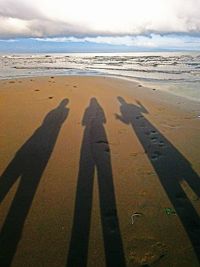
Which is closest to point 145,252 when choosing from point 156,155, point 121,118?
point 156,155

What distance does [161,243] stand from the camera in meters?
4.76

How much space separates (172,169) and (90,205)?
102 inches

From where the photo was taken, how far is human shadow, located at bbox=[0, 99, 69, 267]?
4730mm

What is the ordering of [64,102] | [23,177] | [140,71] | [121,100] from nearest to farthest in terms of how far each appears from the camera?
[23,177] < [64,102] < [121,100] < [140,71]

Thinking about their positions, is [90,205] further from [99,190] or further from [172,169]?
[172,169]

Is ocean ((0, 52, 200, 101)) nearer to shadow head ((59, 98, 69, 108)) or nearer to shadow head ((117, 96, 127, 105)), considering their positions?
shadow head ((117, 96, 127, 105))

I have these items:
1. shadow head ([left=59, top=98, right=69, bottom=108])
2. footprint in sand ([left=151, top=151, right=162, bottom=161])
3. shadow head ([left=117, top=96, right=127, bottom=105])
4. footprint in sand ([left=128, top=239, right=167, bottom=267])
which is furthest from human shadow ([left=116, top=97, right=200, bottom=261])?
shadow head ([left=59, top=98, right=69, bottom=108])

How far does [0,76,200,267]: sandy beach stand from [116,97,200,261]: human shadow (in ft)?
0.07

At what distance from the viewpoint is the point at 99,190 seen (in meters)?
6.27

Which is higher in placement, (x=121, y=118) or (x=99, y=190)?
(x=121, y=118)

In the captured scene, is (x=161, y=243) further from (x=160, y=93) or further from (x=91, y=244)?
(x=160, y=93)

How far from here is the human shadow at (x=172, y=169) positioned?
525 centimetres

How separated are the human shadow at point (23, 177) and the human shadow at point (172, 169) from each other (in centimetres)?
277

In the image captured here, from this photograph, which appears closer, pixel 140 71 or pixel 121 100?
pixel 121 100
